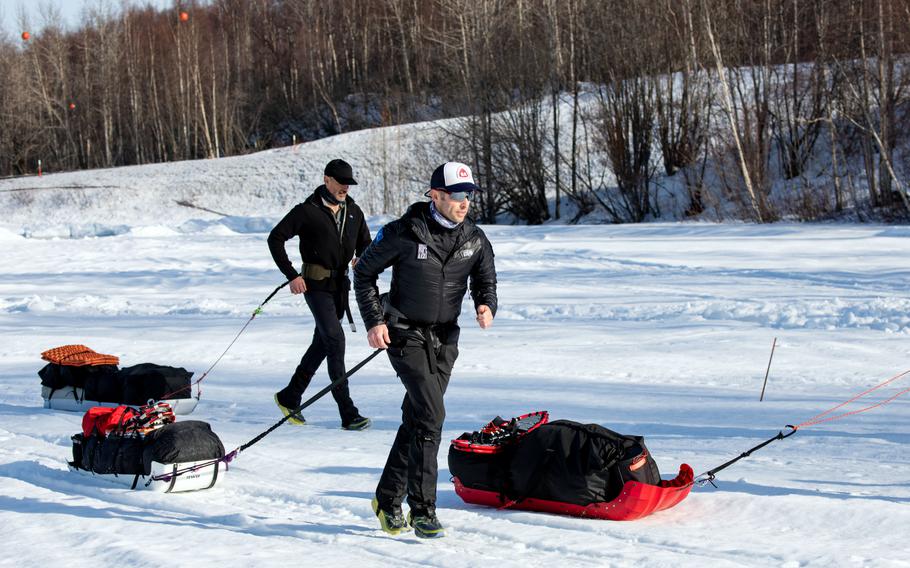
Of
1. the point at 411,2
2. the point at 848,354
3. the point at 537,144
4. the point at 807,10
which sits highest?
the point at 411,2

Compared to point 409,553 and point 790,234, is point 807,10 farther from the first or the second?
point 409,553

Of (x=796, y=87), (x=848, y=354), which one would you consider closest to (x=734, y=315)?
(x=848, y=354)

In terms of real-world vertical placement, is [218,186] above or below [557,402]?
above

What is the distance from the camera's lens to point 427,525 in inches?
181

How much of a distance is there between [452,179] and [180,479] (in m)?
2.58

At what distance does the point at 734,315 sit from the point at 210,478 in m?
7.80

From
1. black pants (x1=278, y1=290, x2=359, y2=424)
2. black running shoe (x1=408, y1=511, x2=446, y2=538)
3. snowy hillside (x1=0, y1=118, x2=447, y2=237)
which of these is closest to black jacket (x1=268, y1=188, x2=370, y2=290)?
black pants (x1=278, y1=290, x2=359, y2=424)

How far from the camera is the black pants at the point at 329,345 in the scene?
7160 millimetres

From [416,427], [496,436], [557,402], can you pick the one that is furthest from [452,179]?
[557,402]

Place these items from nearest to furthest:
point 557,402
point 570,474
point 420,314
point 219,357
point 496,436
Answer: point 420,314 → point 570,474 → point 496,436 → point 557,402 → point 219,357

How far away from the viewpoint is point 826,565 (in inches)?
157

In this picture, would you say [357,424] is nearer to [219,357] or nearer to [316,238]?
[316,238]

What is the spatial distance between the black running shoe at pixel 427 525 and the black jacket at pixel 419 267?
954 millimetres

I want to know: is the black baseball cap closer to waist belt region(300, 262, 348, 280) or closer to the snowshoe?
waist belt region(300, 262, 348, 280)
